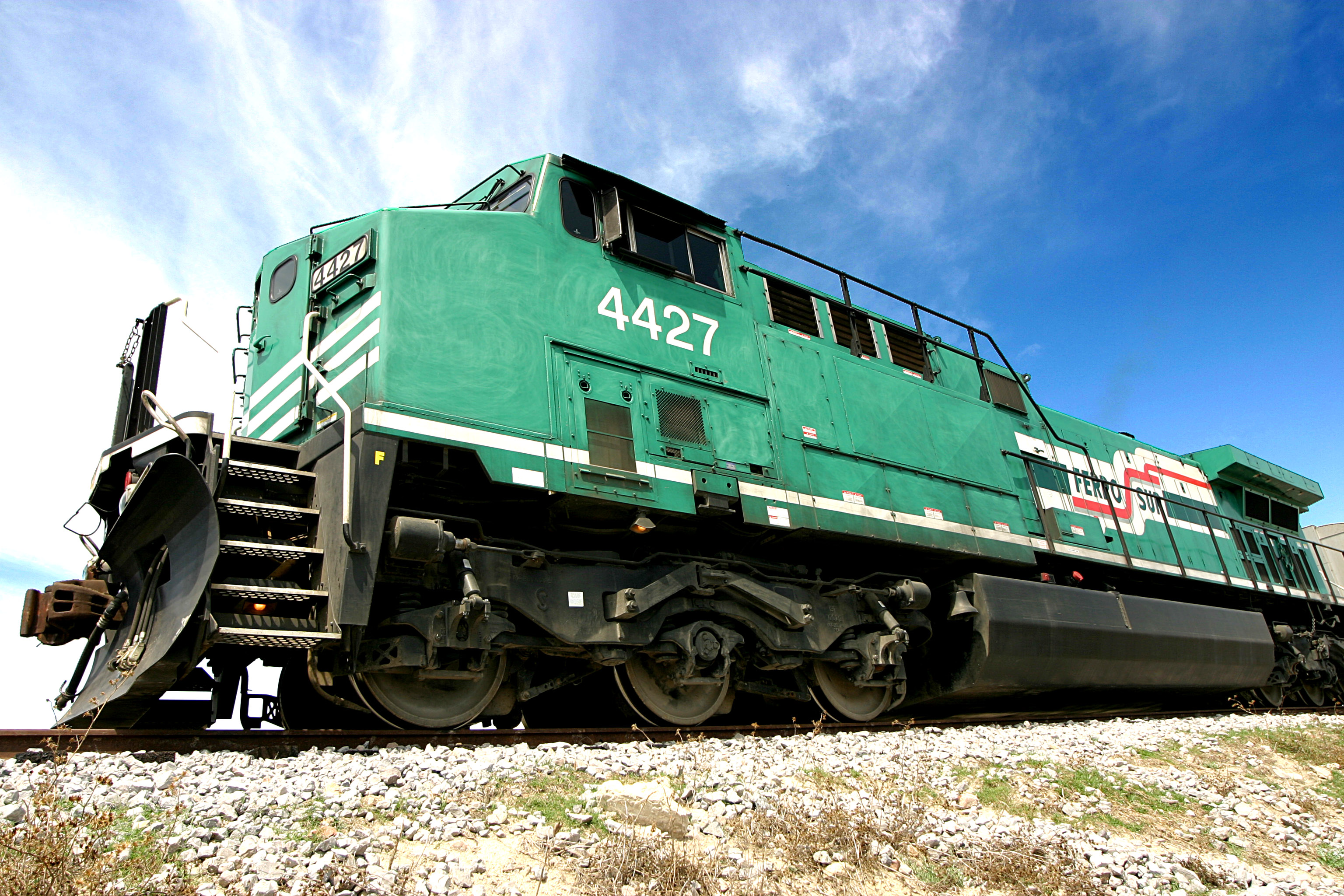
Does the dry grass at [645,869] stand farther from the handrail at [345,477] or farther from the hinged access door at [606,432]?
the hinged access door at [606,432]

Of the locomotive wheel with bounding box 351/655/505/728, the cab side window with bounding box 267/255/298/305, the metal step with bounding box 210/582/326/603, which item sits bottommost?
the locomotive wheel with bounding box 351/655/505/728

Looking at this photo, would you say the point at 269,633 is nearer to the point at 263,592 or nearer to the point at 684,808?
the point at 263,592

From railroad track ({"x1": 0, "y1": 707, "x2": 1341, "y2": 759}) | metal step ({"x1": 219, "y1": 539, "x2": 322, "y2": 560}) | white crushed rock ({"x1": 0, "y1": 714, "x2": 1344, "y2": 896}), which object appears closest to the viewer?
white crushed rock ({"x1": 0, "y1": 714, "x2": 1344, "y2": 896})

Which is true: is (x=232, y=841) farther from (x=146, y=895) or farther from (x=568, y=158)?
(x=568, y=158)

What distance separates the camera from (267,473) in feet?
15.4

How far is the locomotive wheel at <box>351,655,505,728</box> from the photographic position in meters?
4.91

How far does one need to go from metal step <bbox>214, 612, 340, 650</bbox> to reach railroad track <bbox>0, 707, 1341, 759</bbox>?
492mm

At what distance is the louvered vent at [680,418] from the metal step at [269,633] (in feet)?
8.46

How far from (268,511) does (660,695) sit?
2885 mm

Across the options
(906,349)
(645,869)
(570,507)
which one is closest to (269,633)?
(570,507)

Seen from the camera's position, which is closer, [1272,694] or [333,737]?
[333,737]

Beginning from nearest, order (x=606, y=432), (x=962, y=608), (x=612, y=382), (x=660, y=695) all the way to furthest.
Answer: (x=606, y=432) < (x=612, y=382) < (x=660, y=695) < (x=962, y=608)

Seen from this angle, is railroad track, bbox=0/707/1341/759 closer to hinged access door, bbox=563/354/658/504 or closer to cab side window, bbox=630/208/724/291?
hinged access door, bbox=563/354/658/504

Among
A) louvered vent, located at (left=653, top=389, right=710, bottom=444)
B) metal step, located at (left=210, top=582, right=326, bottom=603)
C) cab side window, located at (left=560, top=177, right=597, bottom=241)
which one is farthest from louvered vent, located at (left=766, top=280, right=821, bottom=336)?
metal step, located at (left=210, top=582, right=326, bottom=603)
